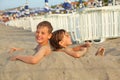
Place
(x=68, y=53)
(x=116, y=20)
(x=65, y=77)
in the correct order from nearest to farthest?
(x=65, y=77)
(x=68, y=53)
(x=116, y=20)

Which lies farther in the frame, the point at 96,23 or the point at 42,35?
the point at 96,23

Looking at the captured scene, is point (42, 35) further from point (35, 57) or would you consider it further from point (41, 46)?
point (35, 57)

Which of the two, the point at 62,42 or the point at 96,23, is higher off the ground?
the point at 62,42

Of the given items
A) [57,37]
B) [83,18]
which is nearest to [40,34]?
[57,37]

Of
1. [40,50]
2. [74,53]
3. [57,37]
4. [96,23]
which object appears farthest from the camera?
[96,23]

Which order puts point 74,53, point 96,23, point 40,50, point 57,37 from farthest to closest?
1. point 96,23
2. point 57,37
3. point 74,53
4. point 40,50

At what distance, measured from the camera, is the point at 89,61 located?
4.37 m

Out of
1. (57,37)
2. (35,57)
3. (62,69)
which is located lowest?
(62,69)

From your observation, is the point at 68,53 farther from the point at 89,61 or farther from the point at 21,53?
the point at 21,53

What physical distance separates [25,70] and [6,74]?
0.73 ft

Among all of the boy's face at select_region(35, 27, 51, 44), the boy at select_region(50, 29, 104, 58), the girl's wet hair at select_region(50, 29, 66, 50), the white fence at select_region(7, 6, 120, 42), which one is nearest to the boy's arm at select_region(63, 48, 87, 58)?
the boy at select_region(50, 29, 104, 58)

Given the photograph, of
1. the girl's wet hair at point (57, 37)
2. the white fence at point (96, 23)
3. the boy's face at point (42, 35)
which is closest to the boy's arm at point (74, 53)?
the girl's wet hair at point (57, 37)

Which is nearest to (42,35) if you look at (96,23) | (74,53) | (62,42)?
(62,42)

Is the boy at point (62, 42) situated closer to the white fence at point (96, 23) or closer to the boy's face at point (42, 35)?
the boy's face at point (42, 35)
